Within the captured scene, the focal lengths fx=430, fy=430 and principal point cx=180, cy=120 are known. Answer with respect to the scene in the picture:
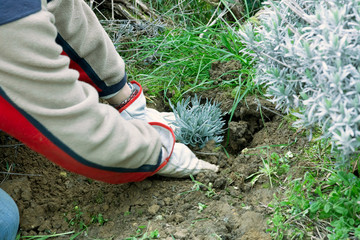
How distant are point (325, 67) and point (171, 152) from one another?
1013 millimetres

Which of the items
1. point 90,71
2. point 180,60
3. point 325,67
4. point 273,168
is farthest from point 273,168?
point 180,60

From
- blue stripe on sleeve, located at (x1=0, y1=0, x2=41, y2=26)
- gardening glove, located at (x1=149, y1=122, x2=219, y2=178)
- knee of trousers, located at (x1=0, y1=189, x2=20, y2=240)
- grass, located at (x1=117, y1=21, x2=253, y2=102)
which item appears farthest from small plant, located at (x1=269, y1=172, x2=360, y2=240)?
blue stripe on sleeve, located at (x1=0, y1=0, x2=41, y2=26)

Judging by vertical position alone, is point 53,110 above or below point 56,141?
above

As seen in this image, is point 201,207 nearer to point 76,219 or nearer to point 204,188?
point 204,188

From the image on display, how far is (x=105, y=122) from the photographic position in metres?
1.77

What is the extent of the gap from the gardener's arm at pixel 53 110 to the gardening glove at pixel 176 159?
0.22 meters

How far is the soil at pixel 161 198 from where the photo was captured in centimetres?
196

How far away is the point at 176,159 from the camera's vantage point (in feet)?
7.13

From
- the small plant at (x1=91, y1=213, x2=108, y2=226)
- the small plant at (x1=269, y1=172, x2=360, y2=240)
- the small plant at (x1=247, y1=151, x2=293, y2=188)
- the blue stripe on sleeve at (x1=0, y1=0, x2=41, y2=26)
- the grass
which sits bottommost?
the small plant at (x1=247, y1=151, x2=293, y2=188)

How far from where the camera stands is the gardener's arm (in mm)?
1524

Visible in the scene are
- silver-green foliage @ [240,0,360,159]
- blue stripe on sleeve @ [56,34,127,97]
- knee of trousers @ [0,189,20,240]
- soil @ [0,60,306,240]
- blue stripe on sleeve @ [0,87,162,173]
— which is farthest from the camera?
blue stripe on sleeve @ [56,34,127,97]

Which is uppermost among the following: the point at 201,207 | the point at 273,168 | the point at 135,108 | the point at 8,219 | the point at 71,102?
the point at 71,102

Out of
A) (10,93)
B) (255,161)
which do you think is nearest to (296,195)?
(255,161)

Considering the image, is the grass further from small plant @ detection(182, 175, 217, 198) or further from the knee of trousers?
the knee of trousers
